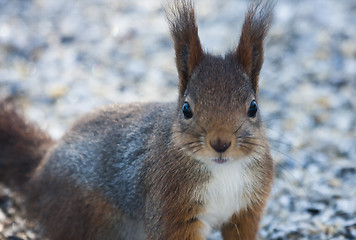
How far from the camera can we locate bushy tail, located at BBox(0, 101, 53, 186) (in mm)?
2922

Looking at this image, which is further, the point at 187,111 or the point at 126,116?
the point at 126,116

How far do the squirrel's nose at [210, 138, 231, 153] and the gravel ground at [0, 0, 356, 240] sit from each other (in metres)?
1.06

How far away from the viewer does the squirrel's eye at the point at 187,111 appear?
7.17 feet

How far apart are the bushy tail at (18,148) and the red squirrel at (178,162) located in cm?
14

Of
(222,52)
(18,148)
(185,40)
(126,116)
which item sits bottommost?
(18,148)

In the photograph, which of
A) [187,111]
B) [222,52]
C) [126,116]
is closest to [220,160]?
[187,111]

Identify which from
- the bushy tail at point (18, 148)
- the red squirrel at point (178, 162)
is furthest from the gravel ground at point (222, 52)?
the red squirrel at point (178, 162)

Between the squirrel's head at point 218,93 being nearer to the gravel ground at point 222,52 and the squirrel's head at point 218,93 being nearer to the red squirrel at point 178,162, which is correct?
the red squirrel at point 178,162

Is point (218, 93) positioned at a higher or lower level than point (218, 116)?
higher

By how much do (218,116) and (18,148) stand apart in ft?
4.57

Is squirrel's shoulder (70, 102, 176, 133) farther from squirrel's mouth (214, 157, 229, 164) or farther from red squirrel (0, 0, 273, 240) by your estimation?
squirrel's mouth (214, 157, 229, 164)

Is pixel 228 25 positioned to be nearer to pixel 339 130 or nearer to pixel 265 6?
pixel 339 130

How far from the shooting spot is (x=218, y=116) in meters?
2.09

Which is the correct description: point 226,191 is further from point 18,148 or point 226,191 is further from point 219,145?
point 18,148
